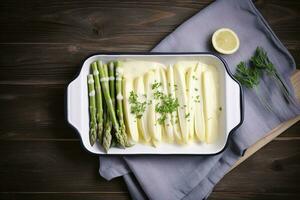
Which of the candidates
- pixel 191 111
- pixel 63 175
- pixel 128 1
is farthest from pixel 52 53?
pixel 191 111

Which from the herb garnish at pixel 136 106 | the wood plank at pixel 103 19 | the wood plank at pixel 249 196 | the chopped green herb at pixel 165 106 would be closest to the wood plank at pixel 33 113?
the wood plank at pixel 103 19

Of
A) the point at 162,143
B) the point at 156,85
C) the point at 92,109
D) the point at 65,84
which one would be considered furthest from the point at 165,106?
the point at 65,84

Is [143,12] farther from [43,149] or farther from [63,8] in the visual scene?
[43,149]

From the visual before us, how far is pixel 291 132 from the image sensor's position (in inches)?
106

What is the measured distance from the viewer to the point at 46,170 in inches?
108

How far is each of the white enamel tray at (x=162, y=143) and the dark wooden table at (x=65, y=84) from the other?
22cm

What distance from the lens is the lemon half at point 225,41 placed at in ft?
8.22

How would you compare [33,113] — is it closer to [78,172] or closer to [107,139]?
[78,172]

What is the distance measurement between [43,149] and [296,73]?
1953 millimetres

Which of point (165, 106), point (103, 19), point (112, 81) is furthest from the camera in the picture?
point (103, 19)

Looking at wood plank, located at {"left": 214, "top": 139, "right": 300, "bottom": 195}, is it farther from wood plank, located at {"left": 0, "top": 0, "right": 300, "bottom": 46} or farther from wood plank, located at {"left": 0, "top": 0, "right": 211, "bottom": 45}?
wood plank, located at {"left": 0, "top": 0, "right": 211, "bottom": 45}

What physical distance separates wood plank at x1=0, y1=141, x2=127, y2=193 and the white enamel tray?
0.32 m

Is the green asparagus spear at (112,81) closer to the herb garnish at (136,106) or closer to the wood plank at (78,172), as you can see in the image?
the herb garnish at (136,106)

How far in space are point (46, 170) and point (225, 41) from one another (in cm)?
162
